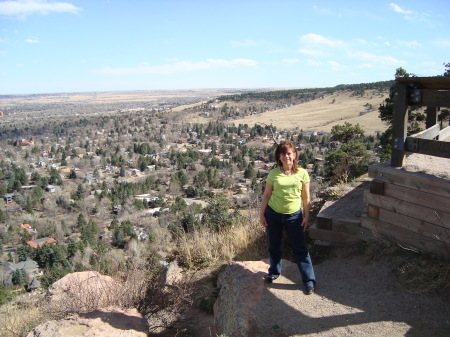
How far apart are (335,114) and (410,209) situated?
221 ft

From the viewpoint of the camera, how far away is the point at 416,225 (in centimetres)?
342

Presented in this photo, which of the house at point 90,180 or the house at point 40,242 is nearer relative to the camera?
the house at point 40,242

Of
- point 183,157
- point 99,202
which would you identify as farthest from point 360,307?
point 183,157

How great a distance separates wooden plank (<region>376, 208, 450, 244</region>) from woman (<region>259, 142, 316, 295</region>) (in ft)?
A: 3.13

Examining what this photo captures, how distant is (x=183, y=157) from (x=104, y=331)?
55964 millimetres

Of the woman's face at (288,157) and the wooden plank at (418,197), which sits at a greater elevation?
the woman's face at (288,157)

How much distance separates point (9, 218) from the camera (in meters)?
38.2

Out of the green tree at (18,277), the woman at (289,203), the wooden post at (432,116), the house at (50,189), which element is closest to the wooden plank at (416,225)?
the woman at (289,203)

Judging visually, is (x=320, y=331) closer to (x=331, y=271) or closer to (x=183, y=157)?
(x=331, y=271)

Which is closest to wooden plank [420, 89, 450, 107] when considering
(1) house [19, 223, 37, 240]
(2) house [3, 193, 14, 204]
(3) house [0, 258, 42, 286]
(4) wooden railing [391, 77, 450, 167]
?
(4) wooden railing [391, 77, 450, 167]

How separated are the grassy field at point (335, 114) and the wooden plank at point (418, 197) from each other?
45.7 metres

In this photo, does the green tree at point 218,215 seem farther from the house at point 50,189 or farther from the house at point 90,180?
the house at point 90,180

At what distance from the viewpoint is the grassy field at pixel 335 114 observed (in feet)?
180

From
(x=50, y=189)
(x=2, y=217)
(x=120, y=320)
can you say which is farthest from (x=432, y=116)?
(x=50, y=189)
